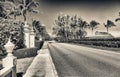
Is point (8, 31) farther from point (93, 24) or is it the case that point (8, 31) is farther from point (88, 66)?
point (93, 24)

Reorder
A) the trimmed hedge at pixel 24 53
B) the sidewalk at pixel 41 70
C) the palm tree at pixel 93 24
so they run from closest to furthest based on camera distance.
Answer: the sidewalk at pixel 41 70 → the trimmed hedge at pixel 24 53 → the palm tree at pixel 93 24

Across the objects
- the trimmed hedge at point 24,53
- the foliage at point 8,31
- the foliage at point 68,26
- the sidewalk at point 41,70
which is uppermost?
the foliage at point 68,26

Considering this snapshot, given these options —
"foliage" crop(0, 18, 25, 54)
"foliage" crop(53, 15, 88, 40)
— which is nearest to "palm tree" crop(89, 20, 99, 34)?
"foliage" crop(53, 15, 88, 40)

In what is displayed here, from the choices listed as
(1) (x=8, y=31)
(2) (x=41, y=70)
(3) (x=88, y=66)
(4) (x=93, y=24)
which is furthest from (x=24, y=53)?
(4) (x=93, y=24)

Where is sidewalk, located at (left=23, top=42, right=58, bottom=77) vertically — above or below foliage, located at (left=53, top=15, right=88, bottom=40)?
below

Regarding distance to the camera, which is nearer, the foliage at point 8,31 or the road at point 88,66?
the road at point 88,66

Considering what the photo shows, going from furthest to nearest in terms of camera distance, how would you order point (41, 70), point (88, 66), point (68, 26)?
point (68, 26), point (88, 66), point (41, 70)

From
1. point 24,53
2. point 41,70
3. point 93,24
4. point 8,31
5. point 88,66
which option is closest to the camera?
point 41,70

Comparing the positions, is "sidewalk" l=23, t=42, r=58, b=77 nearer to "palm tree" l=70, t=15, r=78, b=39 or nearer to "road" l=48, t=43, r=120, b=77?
"road" l=48, t=43, r=120, b=77

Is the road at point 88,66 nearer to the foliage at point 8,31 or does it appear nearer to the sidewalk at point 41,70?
the sidewalk at point 41,70

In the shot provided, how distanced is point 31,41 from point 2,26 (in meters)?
13.5

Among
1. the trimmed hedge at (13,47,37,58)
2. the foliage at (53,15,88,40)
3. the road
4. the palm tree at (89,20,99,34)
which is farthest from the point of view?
the palm tree at (89,20,99,34)

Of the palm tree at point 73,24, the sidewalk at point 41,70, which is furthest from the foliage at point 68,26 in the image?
the sidewalk at point 41,70

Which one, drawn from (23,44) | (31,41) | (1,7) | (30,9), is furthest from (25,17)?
(1,7)
